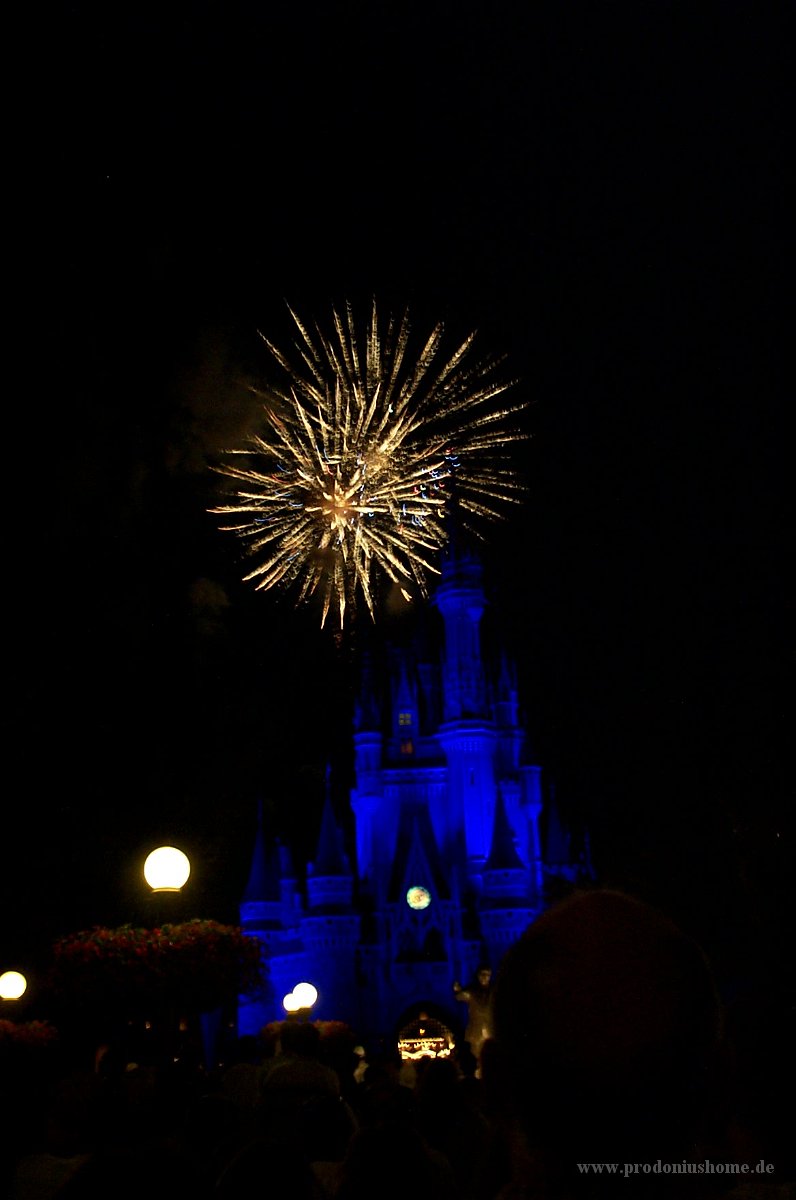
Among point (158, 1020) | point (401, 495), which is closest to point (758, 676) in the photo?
point (401, 495)

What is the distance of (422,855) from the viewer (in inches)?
2147

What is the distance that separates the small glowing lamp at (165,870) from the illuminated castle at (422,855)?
42.9m

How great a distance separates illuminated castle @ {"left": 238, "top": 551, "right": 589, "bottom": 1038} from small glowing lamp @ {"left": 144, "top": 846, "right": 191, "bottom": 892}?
42.9 m

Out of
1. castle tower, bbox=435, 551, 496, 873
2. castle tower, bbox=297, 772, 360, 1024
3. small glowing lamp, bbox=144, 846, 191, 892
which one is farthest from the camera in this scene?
castle tower, bbox=435, 551, 496, 873

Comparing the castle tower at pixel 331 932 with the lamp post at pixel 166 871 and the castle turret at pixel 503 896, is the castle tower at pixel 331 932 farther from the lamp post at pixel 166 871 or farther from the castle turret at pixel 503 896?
the lamp post at pixel 166 871

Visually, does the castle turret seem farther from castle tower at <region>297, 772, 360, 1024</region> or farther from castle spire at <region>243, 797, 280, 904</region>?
castle spire at <region>243, 797, 280, 904</region>

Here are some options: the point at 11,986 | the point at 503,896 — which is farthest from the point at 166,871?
the point at 503,896

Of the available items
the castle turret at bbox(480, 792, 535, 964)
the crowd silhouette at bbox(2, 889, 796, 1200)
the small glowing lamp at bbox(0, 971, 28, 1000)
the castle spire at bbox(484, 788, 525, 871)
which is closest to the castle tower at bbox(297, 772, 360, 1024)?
the castle turret at bbox(480, 792, 535, 964)

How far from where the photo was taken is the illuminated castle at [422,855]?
51.5 meters

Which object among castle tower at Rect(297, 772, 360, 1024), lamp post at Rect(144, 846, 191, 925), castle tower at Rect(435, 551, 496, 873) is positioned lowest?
castle tower at Rect(297, 772, 360, 1024)

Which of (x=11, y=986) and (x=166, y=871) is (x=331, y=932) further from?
(x=166, y=871)

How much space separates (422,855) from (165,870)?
45848 millimetres

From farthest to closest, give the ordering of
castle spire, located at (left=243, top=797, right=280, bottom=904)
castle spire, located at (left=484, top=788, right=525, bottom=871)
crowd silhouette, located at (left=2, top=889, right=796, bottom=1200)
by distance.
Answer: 1. castle spire, located at (left=243, top=797, right=280, bottom=904)
2. castle spire, located at (left=484, top=788, right=525, bottom=871)
3. crowd silhouette, located at (left=2, top=889, right=796, bottom=1200)

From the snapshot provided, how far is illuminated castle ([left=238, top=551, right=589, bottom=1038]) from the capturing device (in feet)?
169
